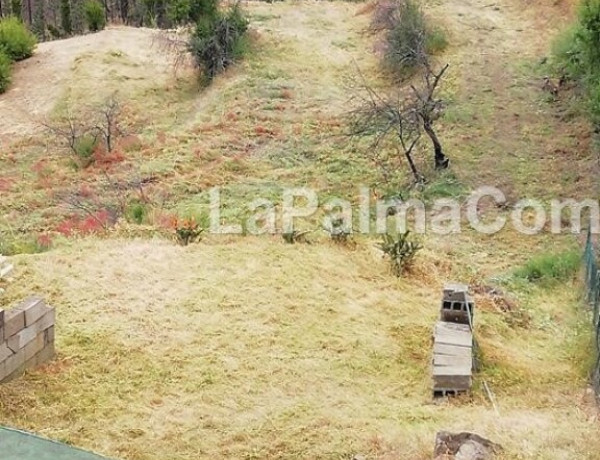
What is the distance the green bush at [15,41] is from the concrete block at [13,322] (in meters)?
16.9

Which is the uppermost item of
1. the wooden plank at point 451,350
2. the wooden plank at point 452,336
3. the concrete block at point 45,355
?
the concrete block at point 45,355

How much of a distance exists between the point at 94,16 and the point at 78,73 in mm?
5682

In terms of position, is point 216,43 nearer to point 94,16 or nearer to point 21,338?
point 94,16

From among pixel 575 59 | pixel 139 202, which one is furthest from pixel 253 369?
pixel 575 59

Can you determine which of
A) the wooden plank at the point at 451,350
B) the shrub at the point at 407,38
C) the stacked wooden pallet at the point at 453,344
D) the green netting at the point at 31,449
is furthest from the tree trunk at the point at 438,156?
the green netting at the point at 31,449

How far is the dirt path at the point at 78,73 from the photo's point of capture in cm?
2000

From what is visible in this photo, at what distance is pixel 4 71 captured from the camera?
21188 mm

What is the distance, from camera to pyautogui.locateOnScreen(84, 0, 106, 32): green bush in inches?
1016

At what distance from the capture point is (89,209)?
14.6 meters

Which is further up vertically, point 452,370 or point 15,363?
point 15,363

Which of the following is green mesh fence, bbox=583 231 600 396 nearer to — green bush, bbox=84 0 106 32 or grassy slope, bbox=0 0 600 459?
grassy slope, bbox=0 0 600 459

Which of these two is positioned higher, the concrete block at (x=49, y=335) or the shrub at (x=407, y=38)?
the shrub at (x=407, y=38)

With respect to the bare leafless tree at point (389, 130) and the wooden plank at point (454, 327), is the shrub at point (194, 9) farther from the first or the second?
the wooden plank at point (454, 327)

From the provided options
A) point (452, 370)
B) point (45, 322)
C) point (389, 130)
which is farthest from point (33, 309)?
point (389, 130)
